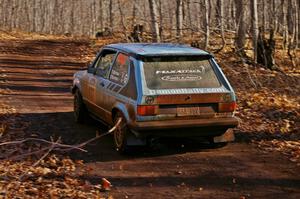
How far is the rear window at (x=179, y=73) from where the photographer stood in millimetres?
7383

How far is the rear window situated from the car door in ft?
3.63

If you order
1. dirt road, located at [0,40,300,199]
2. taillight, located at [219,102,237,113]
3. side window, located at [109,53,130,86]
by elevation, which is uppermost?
side window, located at [109,53,130,86]

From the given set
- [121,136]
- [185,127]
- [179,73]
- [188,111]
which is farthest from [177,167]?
[179,73]

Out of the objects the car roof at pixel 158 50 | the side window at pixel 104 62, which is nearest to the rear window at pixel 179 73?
the car roof at pixel 158 50

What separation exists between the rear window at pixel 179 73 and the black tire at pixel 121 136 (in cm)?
75

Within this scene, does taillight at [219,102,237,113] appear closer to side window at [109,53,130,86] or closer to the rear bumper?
the rear bumper

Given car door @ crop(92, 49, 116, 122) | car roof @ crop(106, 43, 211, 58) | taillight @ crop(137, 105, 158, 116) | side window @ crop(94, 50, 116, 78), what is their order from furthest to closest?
1. side window @ crop(94, 50, 116, 78)
2. car door @ crop(92, 49, 116, 122)
3. car roof @ crop(106, 43, 211, 58)
4. taillight @ crop(137, 105, 158, 116)

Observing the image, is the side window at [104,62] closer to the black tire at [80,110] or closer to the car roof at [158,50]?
the car roof at [158,50]

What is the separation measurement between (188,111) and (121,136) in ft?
3.65

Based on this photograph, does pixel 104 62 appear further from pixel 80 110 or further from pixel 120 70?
pixel 80 110

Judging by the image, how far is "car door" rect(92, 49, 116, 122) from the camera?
842 centimetres

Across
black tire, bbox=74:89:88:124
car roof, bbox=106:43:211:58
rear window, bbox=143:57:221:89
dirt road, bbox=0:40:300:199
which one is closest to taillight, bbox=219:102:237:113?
rear window, bbox=143:57:221:89

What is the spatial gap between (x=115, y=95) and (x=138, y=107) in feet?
2.92

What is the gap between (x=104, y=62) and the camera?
357 inches
